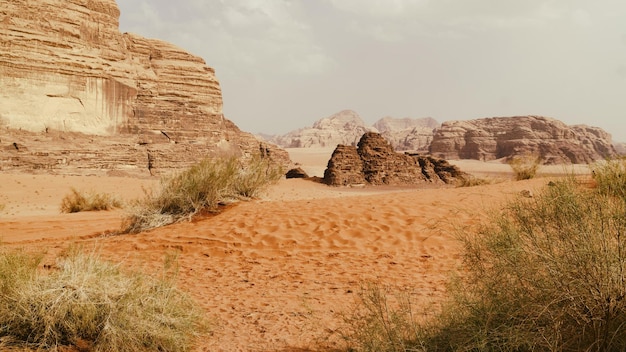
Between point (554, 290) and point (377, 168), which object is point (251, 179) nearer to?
point (554, 290)

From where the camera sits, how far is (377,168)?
1326 inches

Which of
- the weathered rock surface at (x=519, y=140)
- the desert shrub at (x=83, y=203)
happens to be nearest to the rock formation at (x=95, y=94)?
the desert shrub at (x=83, y=203)

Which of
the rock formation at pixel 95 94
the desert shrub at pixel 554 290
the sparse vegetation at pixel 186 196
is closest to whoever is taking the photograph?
the desert shrub at pixel 554 290

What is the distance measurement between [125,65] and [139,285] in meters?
37.4

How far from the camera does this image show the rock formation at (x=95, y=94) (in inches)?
1163

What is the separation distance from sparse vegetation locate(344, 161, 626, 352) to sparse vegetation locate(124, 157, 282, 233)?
703 cm

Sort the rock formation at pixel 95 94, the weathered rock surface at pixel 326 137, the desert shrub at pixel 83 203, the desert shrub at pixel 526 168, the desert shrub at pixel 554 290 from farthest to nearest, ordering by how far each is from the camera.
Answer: the weathered rock surface at pixel 326 137 < the rock formation at pixel 95 94 < the desert shrub at pixel 526 168 < the desert shrub at pixel 83 203 < the desert shrub at pixel 554 290

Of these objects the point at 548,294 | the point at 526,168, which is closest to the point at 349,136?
the point at 526,168

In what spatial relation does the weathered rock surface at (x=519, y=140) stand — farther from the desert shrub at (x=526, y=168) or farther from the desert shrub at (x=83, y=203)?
the desert shrub at (x=83, y=203)

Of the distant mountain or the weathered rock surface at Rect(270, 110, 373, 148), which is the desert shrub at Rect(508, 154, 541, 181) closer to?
the distant mountain

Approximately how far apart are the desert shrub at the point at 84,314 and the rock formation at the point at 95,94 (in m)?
29.6

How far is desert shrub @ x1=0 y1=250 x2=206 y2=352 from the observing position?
2.79 meters

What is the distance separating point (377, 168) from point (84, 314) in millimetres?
31634

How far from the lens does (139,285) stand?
322 centimetres
